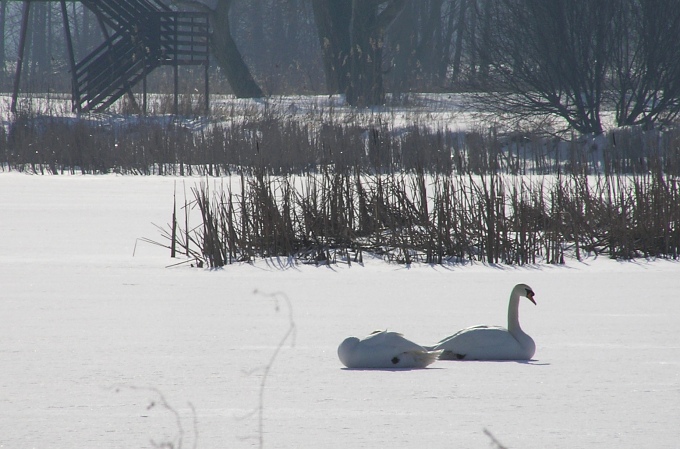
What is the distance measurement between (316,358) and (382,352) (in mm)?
338

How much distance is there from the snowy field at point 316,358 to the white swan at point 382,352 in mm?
61

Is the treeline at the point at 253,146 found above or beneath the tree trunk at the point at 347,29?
beneath

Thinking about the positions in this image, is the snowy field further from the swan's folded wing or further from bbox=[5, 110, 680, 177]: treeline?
bbox=[5, 110, 680, 177]: treeline

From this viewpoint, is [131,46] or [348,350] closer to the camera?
[348,350]

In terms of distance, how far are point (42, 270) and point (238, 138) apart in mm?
8274

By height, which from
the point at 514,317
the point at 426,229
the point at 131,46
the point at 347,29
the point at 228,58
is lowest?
the point at 514,317

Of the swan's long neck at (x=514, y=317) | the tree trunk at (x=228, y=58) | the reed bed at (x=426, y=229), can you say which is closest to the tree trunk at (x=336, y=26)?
the tree trunk at (x=228, y=58)

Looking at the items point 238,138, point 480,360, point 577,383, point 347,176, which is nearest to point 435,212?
point 347,176

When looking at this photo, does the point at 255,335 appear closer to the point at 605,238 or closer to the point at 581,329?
the point at 581,329

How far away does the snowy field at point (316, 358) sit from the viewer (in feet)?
10.1

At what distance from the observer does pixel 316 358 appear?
4.13m

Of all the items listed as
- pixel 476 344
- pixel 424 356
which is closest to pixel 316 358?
pixel 424 356

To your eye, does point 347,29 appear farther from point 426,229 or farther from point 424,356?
point 424,356

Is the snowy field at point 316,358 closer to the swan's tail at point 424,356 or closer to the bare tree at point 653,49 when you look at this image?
A: the swan's tail at point 424,356
